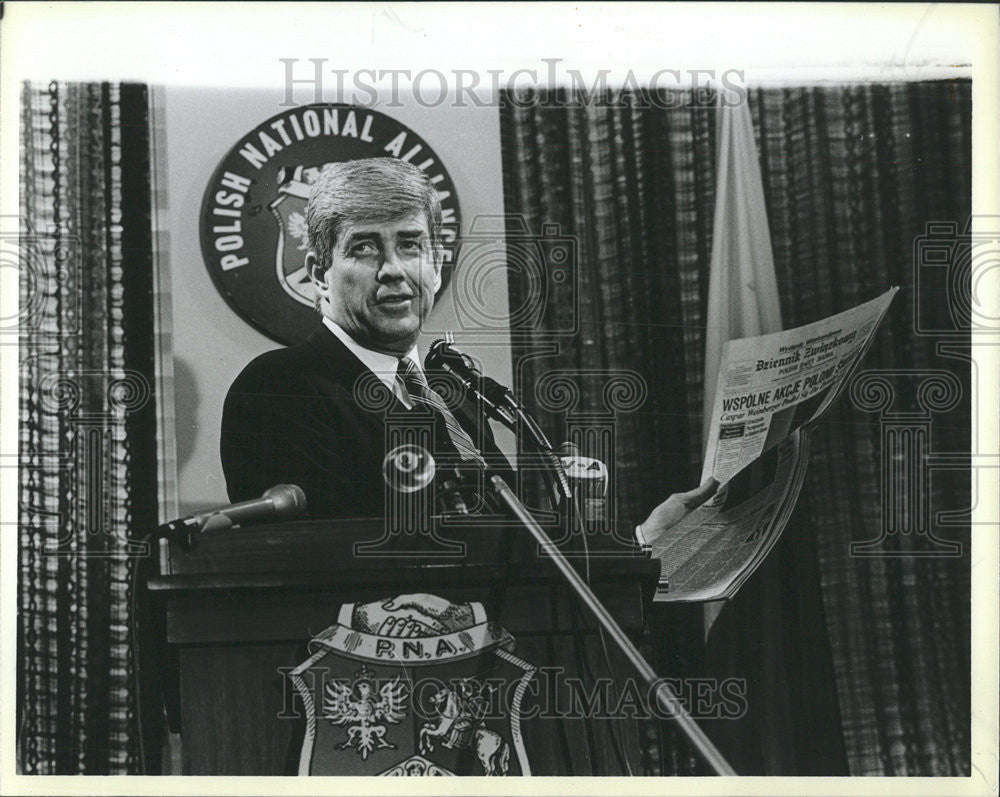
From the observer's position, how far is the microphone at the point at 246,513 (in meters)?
2.68

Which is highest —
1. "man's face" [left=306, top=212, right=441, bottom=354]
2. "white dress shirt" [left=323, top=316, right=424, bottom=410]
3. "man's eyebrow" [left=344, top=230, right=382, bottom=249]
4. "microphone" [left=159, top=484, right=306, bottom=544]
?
"man's eyebrow" [left=344, top=230, right=382, bottom=249]

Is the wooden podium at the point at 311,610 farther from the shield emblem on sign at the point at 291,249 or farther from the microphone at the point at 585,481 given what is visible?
the shield emblem on sign at the point at 291,249

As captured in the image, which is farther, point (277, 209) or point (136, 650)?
point (277, 209)

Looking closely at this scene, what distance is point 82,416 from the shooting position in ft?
8.96

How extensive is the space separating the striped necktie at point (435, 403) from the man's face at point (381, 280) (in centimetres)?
5

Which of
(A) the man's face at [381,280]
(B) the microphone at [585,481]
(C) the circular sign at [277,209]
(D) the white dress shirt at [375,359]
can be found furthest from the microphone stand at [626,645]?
(C) the circular sign at [277,209]

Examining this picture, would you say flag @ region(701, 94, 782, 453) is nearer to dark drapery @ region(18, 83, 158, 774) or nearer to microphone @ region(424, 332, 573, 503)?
microphone @ region(424, 332, 573, 503)

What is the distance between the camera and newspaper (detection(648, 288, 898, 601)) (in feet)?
9.05

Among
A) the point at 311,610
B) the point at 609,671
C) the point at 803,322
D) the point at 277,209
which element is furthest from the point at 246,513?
the point at 803,322

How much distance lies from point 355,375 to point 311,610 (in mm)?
539

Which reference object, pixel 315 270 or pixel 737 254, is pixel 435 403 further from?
pixel 737 254

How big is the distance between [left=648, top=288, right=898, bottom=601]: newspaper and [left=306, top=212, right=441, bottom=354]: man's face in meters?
0.72

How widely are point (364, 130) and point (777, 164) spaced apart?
38.3 inches

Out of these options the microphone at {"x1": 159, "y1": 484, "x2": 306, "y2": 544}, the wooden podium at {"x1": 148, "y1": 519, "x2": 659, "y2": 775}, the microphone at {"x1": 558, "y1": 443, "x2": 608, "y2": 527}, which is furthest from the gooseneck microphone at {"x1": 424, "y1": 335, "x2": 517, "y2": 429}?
the microphone at {"x1": 159, "y1": 484, "x2": 306, "y2": 544}
